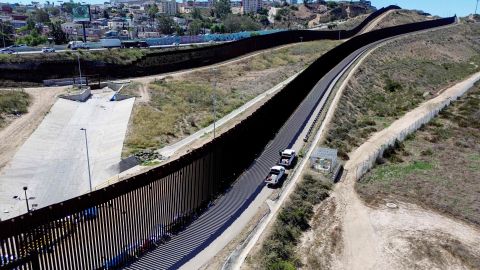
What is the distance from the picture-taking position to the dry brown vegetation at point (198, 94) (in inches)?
1951

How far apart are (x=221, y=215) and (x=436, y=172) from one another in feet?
81.0

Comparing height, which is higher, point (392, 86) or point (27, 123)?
point (392, 86)

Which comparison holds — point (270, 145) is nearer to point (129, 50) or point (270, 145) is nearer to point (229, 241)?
point (229, 241)

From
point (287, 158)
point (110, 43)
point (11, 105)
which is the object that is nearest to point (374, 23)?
point (110, 43)

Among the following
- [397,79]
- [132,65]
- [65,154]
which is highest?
[132,65]

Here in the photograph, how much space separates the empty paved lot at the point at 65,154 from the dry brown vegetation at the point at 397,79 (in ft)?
76.1

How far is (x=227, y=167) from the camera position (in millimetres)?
31938

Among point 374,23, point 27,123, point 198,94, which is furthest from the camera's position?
point 374,23

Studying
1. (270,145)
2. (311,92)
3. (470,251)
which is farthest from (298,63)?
(470,251)

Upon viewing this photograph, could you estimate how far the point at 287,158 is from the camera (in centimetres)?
3622

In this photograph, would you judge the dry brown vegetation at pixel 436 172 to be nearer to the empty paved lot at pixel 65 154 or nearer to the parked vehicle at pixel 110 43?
the empty paved lot at pixel 65 154

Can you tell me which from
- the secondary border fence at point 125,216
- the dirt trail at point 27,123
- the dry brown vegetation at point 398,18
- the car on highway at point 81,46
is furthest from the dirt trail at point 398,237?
the dry brown vegetation at point 398,18

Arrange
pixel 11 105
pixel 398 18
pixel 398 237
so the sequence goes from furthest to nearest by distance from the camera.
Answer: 1. pixel 398 18
2. pixel 11 105
3. pixel 398 237

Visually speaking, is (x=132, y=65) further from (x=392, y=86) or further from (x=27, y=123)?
(x=392, y=86)
